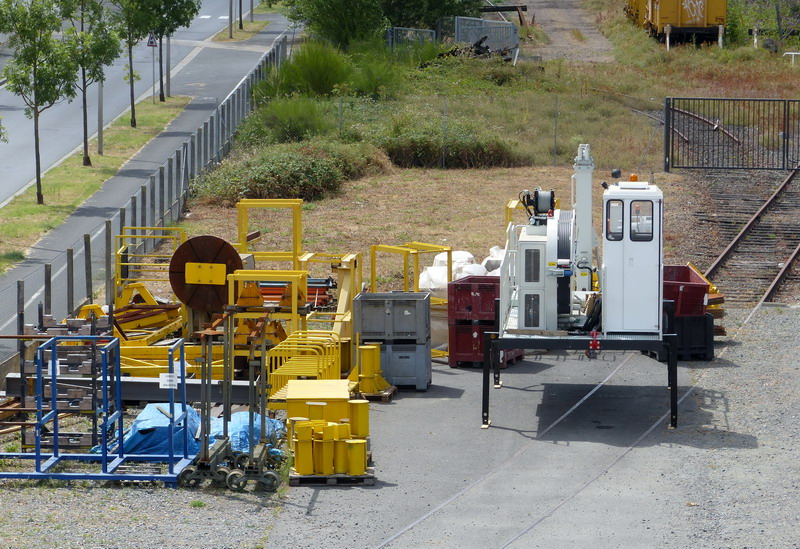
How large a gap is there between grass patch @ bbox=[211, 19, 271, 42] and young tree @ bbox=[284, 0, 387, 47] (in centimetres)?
1033

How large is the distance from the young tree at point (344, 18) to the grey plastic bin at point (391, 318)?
38.7 metres

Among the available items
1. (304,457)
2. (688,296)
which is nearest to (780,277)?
(688,296)

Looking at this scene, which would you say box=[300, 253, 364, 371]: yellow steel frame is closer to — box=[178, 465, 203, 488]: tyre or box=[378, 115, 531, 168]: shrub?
box=[178, 465, 203, 488]: tyre

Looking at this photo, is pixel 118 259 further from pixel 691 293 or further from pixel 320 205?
pixel 320 205

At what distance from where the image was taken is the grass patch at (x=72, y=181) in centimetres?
2886

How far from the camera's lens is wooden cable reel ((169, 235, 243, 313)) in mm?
18406

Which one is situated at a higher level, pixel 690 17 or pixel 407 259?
pixel 690 17

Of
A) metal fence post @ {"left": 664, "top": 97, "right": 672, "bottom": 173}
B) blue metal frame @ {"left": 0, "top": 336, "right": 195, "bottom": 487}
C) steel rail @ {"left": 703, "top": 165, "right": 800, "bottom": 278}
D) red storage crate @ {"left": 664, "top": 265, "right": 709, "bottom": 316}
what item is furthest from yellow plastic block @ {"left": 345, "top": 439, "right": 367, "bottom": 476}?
metal fence post @ {"left": 664, "top": 97, "right": 672, "bottom": 173}

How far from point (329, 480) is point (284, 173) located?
20.6 metres

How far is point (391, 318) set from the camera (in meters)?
17.8

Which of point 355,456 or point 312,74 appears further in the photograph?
point 312,74

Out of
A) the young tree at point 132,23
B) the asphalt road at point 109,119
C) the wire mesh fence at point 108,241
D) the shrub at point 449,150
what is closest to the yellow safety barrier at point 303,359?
the wire mesh fence at point 108,241

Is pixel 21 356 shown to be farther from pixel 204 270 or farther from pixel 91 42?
pixel 91 42

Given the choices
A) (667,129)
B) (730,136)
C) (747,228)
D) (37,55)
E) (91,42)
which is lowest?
(747,228)
